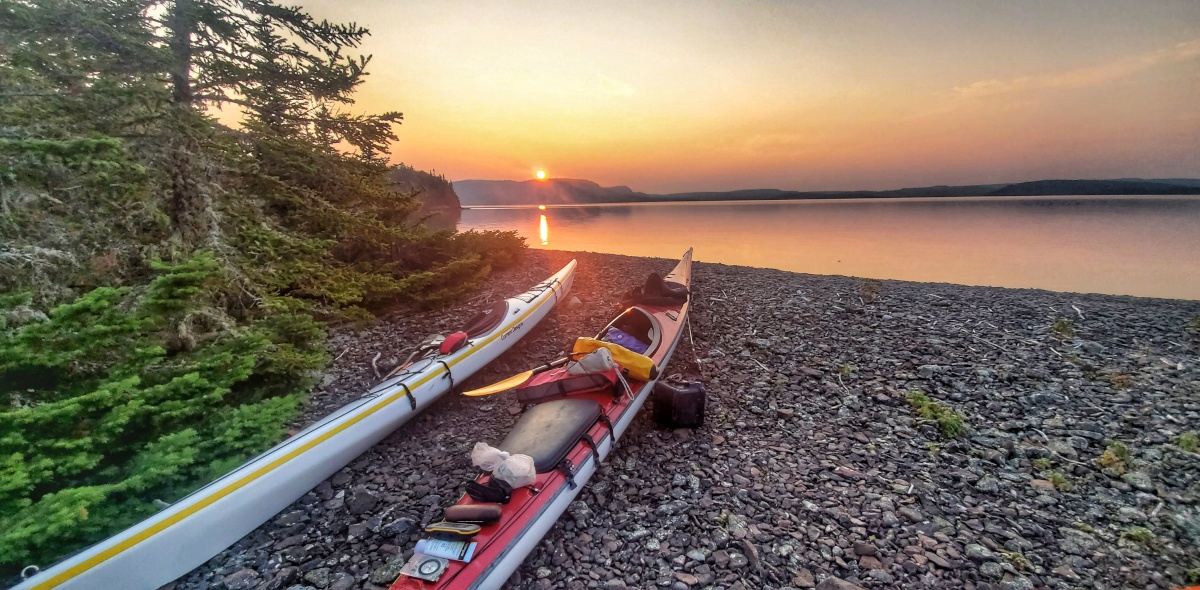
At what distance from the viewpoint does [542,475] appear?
12.7ft

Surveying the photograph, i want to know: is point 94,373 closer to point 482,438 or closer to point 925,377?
point 482,438

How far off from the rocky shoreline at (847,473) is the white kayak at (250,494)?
22 centimetres

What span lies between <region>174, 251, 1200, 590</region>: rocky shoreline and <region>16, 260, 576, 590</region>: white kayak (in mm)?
218

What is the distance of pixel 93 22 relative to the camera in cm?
590

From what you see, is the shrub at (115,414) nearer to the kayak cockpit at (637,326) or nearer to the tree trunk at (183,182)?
the tree trunk at (183,182)

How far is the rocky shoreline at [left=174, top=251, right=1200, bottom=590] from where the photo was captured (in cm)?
354

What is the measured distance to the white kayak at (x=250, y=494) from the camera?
3.00 meters

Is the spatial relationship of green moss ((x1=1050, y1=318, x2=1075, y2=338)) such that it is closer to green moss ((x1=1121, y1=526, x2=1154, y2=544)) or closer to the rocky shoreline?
the rocky shoreline

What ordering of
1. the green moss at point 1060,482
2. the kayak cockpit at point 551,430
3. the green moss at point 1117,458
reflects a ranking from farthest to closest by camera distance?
the green moss at point 1117,458 < the green moss at point 1060,482 < the kayak cockpit at point 551,430

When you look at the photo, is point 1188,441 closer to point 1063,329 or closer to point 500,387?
point 1063,329

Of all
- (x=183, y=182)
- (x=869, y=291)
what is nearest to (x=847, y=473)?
(x=869, y=291)

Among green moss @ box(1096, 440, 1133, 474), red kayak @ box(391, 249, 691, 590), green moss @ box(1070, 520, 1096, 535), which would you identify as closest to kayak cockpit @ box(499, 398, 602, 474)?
red kayak @ box(391, 249, 691, 590)

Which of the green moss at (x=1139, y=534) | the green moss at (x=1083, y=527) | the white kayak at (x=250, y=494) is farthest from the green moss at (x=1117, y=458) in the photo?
the white kayak at (x=250, y=494)

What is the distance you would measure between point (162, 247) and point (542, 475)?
558 cm
